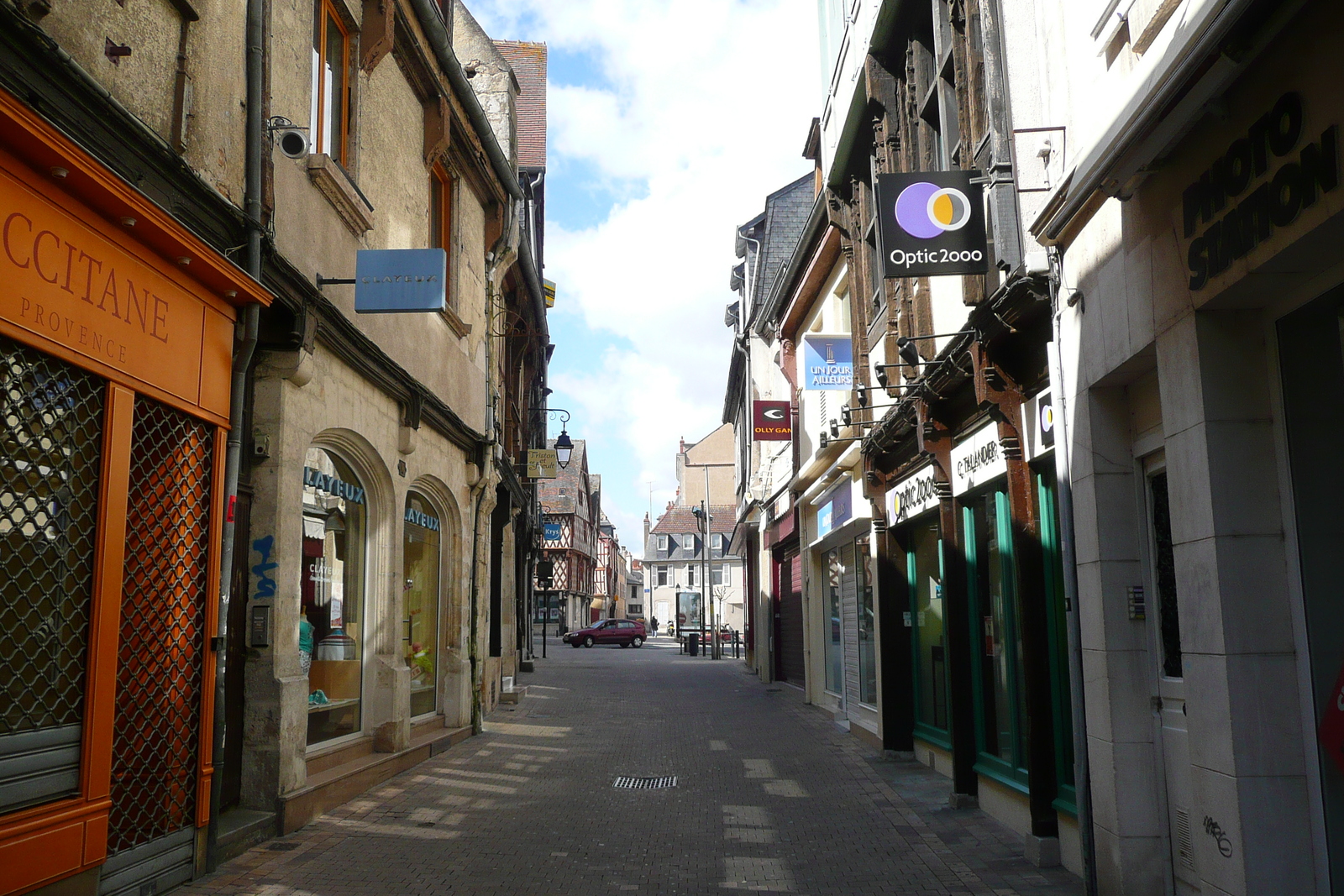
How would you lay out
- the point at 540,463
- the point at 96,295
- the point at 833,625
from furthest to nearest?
1. the point at 540,463
2. the point at 833,625
3. the point at 96,295

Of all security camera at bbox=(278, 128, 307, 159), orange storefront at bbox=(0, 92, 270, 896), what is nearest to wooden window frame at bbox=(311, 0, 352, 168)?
security camera at bbox=(278, 128, 307, 159)

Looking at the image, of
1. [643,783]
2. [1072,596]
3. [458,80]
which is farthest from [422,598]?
[1072,596]

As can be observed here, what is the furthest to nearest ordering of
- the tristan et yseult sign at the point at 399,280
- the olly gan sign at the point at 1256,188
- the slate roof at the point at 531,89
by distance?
1. the slate roof at the point at 531,89
2. the tristan et yseult sign at the point at 399,280
3. the olly gan sign at the point at 1256,188

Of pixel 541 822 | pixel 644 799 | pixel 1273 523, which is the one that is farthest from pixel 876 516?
pixel 1273 523

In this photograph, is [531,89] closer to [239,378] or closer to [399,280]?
[399,280]

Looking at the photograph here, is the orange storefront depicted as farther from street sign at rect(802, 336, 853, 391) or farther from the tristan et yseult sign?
street sign at rect(802, 336, 853, 391)

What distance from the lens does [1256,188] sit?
415cm

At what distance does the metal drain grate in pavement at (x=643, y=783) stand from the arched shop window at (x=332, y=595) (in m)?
2.55

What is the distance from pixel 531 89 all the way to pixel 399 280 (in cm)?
1891

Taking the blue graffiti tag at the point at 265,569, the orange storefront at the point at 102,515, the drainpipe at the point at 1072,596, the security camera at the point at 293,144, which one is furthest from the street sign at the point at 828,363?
the orange storefront at the point at 102,515

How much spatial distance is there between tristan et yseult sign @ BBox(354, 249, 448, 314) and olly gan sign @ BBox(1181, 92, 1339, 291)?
5.63 metres

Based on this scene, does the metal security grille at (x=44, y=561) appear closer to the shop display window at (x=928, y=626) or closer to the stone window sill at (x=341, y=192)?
the stone window sill at (x=341, y=192)

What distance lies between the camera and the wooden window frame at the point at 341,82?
348 inches

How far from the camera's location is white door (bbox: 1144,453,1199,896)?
5.43 meters
